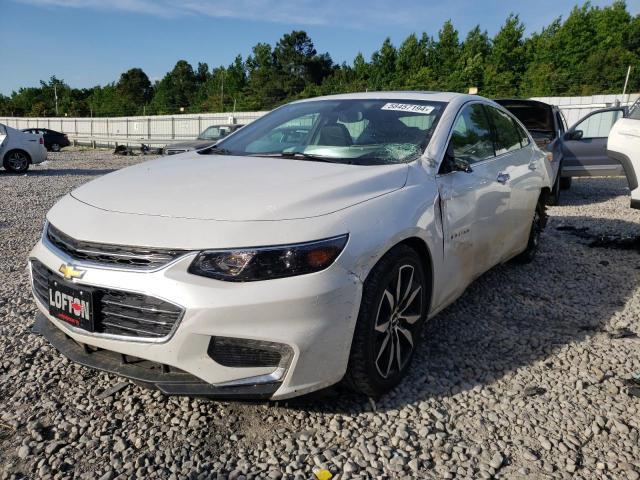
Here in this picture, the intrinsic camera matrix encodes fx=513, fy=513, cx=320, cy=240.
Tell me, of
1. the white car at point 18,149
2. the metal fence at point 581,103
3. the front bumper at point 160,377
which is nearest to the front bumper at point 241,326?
the front bumper at point 160,377

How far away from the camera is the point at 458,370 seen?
Answer: 2910 millimetres

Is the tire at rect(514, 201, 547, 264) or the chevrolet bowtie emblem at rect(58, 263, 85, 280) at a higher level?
the chevrolet bowtie emblem at rect(58, 263, 85, 280)

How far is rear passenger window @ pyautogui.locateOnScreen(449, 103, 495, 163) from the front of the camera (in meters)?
3.28

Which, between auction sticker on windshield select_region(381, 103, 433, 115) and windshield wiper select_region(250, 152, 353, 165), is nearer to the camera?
windshield wiper select_region(250, 152, 353, 165)

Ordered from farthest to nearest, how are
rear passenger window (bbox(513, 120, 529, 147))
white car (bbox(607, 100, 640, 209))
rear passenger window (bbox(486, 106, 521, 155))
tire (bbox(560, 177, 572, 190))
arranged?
tire (bbox(560, 177, 572, 190)) < white car (bbox(607, 100, 640, 209)) < rear passenger window (bbox(513, 120, 529, 147)) < rear passenger window (bbox(486, 106, 521, 155))

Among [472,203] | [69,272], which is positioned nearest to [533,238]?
[472,203]

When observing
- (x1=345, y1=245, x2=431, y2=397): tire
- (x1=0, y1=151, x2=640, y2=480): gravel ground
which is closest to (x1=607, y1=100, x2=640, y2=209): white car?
(x1=0, y1=151, x2=640, y2=480): gravel ground

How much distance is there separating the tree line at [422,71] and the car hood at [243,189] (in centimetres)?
3147

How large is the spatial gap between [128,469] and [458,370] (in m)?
1.78

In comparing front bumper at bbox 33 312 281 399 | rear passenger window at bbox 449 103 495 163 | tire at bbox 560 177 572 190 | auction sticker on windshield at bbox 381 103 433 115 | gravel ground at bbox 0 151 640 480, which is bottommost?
gravel ground at bbox 0 151 640 480

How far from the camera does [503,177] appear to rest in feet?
12.2

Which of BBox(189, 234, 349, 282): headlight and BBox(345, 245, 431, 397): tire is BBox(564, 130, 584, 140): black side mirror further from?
BBox(189, 234, 349, 282): headlight

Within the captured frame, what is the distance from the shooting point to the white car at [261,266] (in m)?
2.01

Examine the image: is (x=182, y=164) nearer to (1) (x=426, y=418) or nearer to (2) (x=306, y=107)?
(2) (x=306, y=107)
